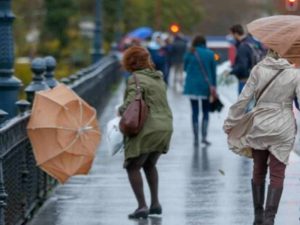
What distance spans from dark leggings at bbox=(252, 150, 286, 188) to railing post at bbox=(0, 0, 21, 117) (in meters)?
3.69

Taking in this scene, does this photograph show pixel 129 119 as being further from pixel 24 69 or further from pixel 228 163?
pixel 24 69

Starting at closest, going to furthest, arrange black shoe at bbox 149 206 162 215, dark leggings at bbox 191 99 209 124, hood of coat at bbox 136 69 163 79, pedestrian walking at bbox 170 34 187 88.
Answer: hood of coat at bbox 136 69 163 79 < black shoe at bbox 149 206 162 215 < dark leggings at bbox 191 99 209 124 < pedestrian walking at bbox 170 34 187 88

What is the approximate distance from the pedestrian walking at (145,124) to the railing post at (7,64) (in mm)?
2283

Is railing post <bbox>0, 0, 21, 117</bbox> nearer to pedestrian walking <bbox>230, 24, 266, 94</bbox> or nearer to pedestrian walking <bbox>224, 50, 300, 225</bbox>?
pedestrian walking <bbox>224, 50, 300, 225</bbox>

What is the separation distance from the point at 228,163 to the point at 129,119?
17.5 ft

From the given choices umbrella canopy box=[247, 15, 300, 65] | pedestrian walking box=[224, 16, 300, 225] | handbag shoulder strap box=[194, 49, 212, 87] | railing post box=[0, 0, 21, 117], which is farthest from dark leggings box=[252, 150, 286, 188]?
handbag shoulder strap box=[194, 49, 212, 87]

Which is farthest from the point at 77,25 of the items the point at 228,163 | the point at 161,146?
the point at 161,146

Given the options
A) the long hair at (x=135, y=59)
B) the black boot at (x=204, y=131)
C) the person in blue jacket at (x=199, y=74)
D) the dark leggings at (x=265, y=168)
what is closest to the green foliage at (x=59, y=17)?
the black boot at (x=204, y=131)

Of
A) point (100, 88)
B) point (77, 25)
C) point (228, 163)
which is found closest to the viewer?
point (228, 163)

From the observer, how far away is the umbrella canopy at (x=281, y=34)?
10.4m

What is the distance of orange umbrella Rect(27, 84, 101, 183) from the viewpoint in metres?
11.1

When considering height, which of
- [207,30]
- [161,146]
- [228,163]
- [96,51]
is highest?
[161,146]

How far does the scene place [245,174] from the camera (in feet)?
48.9

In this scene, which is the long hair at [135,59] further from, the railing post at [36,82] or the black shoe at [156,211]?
the railing post at [36,82]
